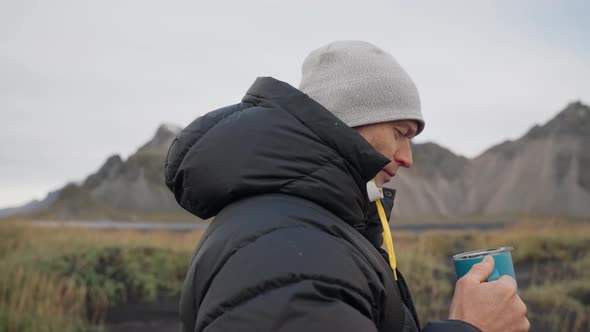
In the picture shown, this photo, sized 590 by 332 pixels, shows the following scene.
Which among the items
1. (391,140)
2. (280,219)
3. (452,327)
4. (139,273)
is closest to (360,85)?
(391,140)

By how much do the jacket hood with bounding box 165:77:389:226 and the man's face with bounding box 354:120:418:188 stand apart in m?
0.15

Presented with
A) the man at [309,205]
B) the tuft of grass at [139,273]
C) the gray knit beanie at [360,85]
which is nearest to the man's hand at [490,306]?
the man at [309,205]

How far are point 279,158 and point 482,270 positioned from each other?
53 centimetres

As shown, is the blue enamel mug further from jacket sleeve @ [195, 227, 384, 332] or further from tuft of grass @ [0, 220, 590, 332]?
tuft of grass @ [0, 220, 590, 332]

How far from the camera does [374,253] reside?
1.26 meters

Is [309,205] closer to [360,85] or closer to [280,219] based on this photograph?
[280,219]

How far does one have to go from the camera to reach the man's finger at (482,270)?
4.47 ft

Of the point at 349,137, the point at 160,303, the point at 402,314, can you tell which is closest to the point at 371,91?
the point at 349,137

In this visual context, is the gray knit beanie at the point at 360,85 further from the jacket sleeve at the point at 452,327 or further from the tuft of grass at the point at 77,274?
the tuft of grass at the point at 77,274

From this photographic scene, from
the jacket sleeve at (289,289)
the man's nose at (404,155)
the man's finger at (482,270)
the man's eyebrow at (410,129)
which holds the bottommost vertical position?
the man's finger at (482,270)

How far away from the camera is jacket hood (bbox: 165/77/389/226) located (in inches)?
47.5

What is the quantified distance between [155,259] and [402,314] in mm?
7776

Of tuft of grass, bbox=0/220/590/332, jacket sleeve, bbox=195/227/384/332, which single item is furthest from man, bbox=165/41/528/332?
tuft of grass, bbox=0/220/590/332

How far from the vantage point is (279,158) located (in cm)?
121
